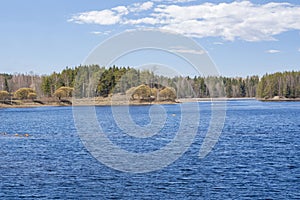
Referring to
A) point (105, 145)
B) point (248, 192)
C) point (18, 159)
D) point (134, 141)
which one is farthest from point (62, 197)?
point (134, 141)

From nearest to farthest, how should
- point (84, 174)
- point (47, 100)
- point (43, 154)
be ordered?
point (84, 174) < point (43, 154) < point (47, 100)

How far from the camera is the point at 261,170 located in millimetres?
36188

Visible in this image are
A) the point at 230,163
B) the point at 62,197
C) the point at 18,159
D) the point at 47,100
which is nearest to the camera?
the point at 62,197

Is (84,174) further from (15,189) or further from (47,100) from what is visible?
(47,100)

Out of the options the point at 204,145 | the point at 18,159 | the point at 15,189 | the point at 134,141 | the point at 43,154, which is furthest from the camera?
the point at 134,141

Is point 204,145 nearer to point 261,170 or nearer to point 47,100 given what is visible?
point 261,170

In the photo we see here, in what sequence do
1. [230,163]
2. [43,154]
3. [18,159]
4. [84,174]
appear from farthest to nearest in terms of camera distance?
1. [43,154]
2. [18,159]
3. [230,163]
4. [84,174]

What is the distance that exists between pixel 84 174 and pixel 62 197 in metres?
6.53

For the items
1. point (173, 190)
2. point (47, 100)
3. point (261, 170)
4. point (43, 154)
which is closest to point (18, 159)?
point (43, 154)

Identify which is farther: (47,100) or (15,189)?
(47,100)

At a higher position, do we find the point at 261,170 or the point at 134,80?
the point at 134,80

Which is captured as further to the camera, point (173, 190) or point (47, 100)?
point (47, 100)

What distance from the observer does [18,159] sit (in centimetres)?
4278

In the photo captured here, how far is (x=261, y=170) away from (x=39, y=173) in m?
17.7
